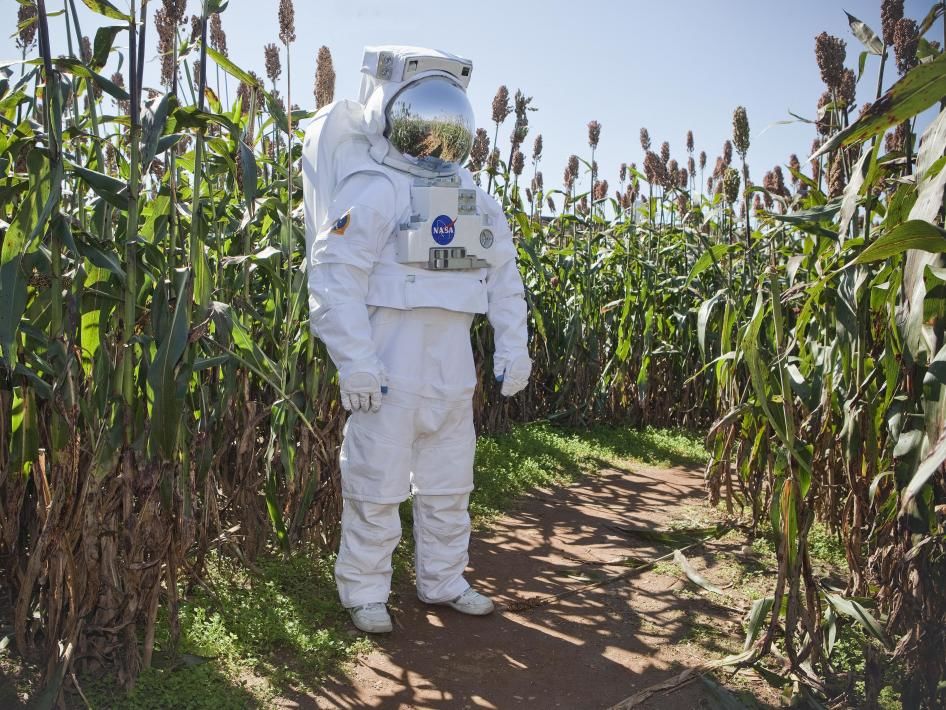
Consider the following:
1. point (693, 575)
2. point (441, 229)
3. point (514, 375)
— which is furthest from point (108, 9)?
point (693, 575)

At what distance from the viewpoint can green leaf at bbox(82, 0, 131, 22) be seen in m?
1.98

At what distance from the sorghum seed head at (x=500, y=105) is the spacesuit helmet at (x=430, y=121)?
5.98 feet

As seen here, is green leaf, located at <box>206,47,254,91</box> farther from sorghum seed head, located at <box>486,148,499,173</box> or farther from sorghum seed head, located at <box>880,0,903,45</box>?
sorghum seed head, located at <box>486,148,499,173</box>

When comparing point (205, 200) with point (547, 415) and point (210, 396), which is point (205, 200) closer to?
point (210, 396)

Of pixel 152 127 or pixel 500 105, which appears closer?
pixel 152 127

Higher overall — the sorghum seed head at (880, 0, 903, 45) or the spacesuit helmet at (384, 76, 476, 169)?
the sorghum seed head at (880, 0, 903, 45)

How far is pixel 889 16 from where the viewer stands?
255 cm

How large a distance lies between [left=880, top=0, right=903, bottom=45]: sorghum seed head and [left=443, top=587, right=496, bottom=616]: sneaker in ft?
7.30

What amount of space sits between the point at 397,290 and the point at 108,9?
1.17m

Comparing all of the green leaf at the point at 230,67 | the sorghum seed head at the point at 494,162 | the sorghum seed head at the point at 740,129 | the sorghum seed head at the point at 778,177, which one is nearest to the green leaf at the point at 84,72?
the green leaf at the point at 230,67

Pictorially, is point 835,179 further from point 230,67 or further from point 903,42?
point 230,67

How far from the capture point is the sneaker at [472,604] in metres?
2.94

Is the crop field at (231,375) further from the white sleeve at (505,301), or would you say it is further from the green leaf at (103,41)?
the white sleeve at (505,301)

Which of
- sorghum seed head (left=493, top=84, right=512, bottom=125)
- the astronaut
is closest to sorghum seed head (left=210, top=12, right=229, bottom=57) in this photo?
the astronaut
